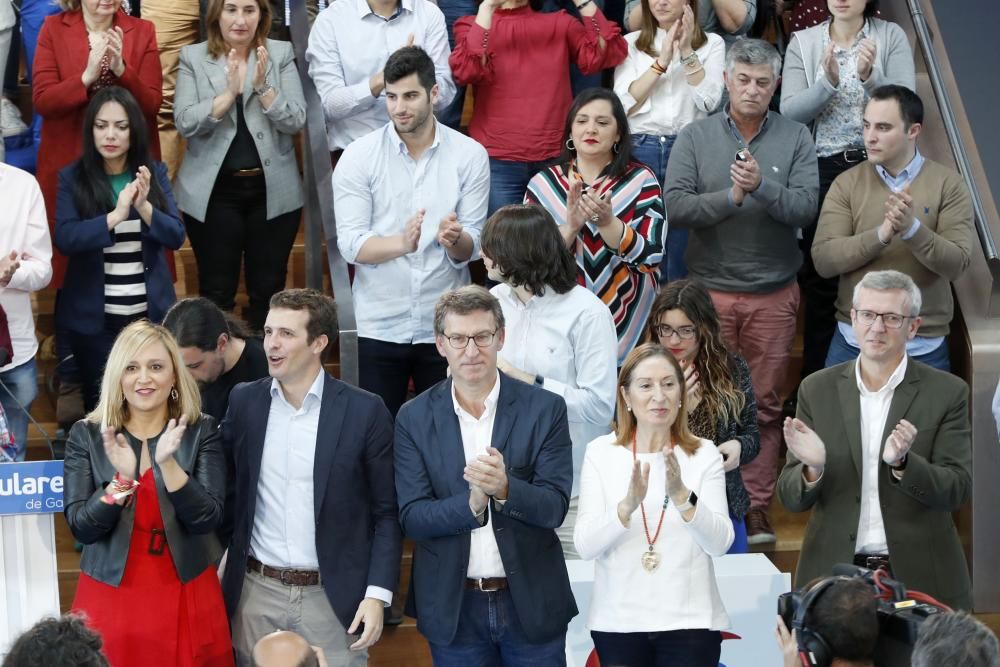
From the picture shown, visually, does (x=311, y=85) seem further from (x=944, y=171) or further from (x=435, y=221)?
(x=944, y=171)

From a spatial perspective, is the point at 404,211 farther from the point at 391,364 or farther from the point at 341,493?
the point at 341,493

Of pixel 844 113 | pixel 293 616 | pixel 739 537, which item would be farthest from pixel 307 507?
pixel 844 113

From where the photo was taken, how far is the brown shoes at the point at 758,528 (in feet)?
19.7

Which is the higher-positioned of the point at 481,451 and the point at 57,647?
the point at 481,451

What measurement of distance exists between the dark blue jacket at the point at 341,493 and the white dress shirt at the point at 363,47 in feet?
7.77

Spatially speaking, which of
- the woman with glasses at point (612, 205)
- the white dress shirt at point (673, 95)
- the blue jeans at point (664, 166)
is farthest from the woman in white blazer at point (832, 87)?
the woman with glasses at point (612, 205)

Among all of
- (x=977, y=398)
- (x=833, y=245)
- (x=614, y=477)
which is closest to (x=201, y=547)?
(x=614, y=477)

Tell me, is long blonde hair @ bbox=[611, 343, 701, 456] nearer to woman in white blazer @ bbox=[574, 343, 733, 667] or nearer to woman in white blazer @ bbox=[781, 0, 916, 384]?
woman in white blazer @ bbox=[574, 343, 733, 667]

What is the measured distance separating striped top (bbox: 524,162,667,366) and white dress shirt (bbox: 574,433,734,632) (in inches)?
61.7

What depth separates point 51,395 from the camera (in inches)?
257

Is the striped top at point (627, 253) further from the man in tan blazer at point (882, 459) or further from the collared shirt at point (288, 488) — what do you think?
the collared shirt at point (288, 488)

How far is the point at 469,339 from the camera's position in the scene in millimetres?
4375

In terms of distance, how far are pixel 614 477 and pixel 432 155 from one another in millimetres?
2108

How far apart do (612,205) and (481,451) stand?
175cm
